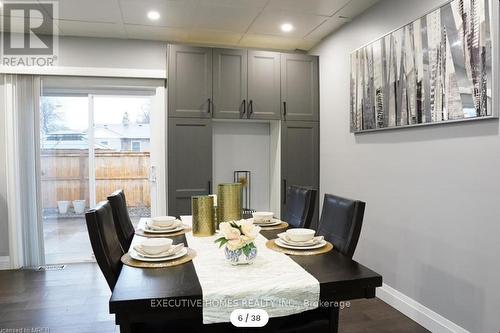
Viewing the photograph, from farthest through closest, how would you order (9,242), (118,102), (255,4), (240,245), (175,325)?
(118,102) → (9,242) → (255,4) → (175,325) → (240,245)

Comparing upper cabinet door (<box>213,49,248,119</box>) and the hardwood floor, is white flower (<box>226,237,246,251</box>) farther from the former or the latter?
upper cabinet door (<box>213,49,248,119</box>)

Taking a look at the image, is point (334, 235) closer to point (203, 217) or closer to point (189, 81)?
point (203, 217)

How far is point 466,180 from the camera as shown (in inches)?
83.0

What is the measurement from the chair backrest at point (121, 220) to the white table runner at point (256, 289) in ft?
2.79

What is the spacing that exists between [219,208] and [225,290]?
87 cm

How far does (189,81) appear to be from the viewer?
11.6 feet

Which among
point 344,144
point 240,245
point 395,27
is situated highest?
point 395,27

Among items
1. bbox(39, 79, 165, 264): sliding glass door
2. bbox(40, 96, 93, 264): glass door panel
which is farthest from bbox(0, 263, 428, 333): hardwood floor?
bbox(39, 79, 165, 264): sliding glass door

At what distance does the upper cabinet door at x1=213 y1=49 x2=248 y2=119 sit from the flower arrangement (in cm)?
233

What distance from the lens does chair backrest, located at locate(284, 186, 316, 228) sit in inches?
95.1

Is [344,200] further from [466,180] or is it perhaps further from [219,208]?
[466,180]

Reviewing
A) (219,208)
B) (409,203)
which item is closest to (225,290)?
(219,208)

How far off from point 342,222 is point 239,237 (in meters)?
0.69

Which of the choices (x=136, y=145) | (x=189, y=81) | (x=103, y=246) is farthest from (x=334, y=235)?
(x=136, y=145)
